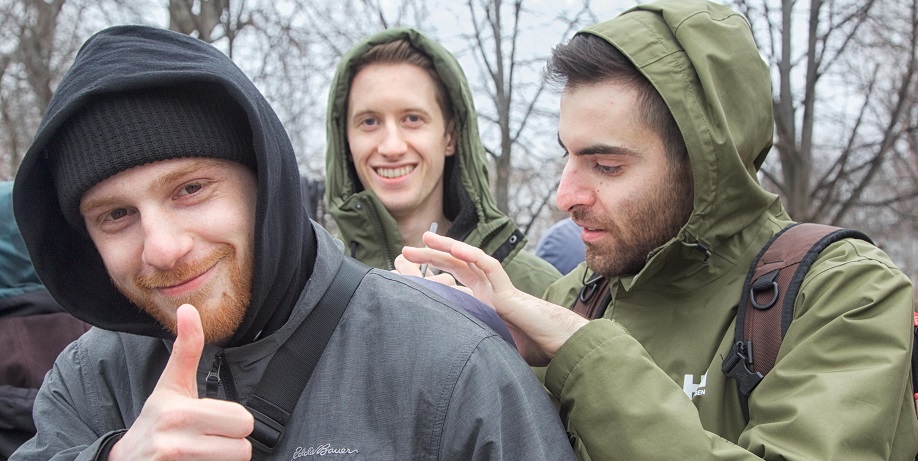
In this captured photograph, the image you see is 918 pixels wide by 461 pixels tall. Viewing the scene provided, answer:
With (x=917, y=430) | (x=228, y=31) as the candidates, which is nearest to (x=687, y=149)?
(x=917, y=430)

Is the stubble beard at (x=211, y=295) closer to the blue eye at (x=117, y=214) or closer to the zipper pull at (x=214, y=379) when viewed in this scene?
the zipper pull at (x=214, y=379)

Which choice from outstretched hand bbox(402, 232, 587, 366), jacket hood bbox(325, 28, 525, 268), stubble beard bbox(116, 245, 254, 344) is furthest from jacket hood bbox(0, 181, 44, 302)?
outstretched hand bbox(402, 232, 587, 366)

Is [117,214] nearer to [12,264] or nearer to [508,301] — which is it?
[508,301]

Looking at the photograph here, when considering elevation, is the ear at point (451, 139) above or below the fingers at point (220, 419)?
above

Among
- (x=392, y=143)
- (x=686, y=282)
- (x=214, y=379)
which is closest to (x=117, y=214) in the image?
(x=214, y=379)

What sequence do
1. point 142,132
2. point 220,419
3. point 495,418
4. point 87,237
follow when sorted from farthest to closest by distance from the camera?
point 87,237 → point 142,132 → point 495,418 → point 220,419

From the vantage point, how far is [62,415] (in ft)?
6.55

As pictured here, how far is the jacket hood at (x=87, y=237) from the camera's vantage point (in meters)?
1.80

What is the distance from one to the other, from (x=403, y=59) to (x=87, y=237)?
186 centimetres

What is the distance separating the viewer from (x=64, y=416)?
1992 mm

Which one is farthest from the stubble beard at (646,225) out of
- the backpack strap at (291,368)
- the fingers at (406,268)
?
the backpack strap at (291,368)

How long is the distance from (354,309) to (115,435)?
0.58 meters

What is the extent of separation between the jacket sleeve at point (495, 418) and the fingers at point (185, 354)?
520 mm

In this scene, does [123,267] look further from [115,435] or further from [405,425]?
[405,425]
